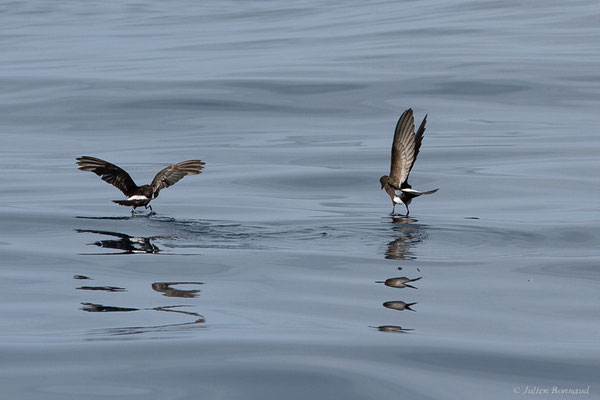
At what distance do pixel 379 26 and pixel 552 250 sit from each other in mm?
27378

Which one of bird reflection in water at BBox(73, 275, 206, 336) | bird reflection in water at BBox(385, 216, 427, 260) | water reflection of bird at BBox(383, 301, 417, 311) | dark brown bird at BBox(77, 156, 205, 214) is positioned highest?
dark brown bird at BBox(77, 156, 205, 214)

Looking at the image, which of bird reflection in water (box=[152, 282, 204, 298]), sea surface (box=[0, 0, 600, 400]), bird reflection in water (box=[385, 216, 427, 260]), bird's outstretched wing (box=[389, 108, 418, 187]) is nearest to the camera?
sea surface (box=[0, 0, 600, 400])

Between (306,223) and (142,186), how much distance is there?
1.90 m

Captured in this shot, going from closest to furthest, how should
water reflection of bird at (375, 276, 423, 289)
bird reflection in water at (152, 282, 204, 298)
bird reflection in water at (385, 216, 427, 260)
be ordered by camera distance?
bird reflection in water at (152, 282, 204, 298)
water reflection of bird at (375, 276, 423, 289)
bird reflection in water at (385, 216, 427, 260)

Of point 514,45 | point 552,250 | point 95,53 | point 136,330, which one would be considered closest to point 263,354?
point 136,330

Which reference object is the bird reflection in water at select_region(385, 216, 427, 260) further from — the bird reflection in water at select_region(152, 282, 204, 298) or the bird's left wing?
the bird reflection in water at select_region(152, 282, 204, 298)

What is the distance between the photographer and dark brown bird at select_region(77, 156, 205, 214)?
40.8ft

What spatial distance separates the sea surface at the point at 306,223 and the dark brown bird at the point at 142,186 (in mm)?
294

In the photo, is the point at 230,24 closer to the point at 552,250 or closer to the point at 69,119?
the point at 69,119

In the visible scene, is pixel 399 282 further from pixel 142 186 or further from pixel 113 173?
pixel 113 173

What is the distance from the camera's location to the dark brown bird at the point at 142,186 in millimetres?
12438

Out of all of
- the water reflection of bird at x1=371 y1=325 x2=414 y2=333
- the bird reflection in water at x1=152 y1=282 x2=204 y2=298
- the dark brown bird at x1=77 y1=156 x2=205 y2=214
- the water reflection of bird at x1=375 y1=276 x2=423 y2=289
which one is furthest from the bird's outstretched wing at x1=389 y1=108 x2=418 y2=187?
the water reflection of bird at x1=371 y1=325 x2=414 y2=333

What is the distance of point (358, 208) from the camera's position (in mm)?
14008
